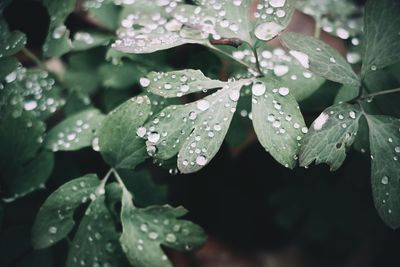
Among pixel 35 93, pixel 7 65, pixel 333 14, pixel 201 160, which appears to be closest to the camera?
pixel 201 160

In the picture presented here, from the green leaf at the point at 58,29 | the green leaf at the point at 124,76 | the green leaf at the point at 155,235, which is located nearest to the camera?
the green leaf at the point at 155,235

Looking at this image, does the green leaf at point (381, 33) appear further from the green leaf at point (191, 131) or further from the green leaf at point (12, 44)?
the green leaf at point (12, 44)

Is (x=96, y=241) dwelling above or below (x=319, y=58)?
below

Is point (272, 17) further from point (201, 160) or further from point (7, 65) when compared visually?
point (7, 65)

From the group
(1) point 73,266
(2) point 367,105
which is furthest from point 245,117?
(1) point 73,266

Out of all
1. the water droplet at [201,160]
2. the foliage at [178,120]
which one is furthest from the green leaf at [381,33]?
the water droplet at [201,160]

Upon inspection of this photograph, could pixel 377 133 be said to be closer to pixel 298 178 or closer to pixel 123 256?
pixel 298 178

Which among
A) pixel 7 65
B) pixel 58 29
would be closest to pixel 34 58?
pixel 58 29
